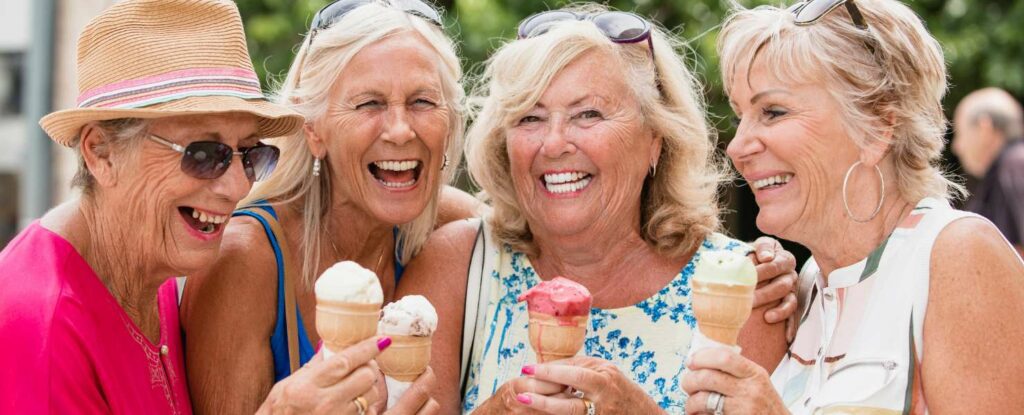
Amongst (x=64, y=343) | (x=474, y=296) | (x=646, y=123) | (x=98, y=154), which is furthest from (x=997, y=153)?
(x=64, y=343)

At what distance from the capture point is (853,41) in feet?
11.9

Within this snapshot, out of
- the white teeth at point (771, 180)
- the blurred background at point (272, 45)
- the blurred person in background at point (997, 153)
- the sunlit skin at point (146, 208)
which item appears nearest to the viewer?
the sunlit skin at point (146, 208)

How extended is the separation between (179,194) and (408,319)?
845 mm

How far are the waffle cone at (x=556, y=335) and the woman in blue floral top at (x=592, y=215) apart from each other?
54cm

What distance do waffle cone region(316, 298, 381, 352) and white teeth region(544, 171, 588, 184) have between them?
3.96ft

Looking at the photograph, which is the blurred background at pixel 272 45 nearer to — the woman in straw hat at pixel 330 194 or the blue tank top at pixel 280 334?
the woman in straw hat at pixel 330 194

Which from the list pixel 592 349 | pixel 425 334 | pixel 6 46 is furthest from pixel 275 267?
pixel 6 46

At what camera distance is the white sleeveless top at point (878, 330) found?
11.0 feet

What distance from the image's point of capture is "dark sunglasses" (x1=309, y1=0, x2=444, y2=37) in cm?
438

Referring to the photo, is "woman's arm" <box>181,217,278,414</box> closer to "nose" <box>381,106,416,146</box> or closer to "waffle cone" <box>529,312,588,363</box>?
"nose" <box>381,106,416,146</box>

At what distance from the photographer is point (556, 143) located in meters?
4.22

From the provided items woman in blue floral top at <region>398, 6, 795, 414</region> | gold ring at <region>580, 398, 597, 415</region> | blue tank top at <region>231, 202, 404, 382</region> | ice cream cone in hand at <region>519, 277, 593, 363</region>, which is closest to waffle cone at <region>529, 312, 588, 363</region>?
ice cream cone in hand at <region>519, 277, 593, 363</region>

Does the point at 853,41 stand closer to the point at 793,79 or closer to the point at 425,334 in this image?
the point at 793,79

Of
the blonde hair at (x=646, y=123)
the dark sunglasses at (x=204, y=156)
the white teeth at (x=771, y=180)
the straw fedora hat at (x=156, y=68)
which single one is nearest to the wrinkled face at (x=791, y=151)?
the white teeth at (x=771, y=180)
